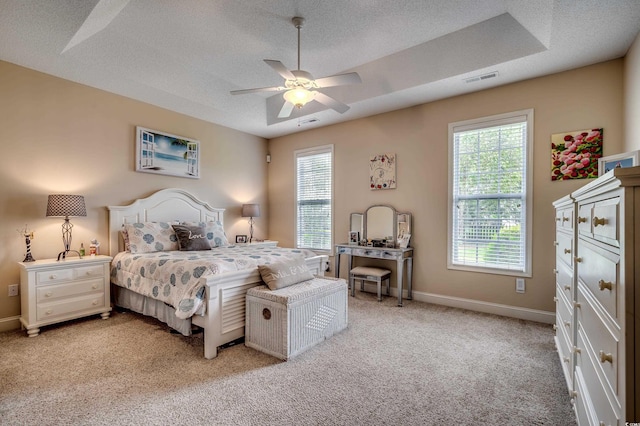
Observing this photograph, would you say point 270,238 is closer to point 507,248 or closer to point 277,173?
point 277,173

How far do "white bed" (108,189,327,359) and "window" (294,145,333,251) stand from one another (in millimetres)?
1464

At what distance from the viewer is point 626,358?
914 mm

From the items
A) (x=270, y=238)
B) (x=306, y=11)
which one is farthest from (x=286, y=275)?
(x=270, y=238)

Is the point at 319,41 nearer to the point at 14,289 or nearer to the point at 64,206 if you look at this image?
the point at 64,206

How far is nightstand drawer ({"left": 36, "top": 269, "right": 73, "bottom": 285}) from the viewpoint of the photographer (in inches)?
120

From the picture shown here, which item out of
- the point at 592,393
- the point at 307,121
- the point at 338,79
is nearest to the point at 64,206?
the point at 338,79

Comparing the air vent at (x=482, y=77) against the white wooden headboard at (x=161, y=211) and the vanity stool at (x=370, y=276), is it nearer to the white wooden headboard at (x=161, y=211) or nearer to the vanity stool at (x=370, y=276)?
the vanity stool at (x=370, y=276)

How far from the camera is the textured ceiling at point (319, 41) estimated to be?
2590 millimetres

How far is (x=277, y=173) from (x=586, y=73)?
4.66 m

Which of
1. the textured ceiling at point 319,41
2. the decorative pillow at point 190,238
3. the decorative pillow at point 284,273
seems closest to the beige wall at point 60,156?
the textured ceiling at point 319,41

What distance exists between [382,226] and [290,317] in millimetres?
2508

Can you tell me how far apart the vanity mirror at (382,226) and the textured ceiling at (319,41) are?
1.57 m

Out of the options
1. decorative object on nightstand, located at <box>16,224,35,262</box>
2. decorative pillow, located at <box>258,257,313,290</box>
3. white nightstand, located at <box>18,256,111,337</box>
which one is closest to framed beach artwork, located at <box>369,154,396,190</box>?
decorative pillow, located at <box>258,257,313,290</box>

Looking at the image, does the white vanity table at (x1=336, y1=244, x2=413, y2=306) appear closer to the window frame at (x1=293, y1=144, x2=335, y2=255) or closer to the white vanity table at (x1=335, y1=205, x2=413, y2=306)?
the white vanity table at (x1=335, y1=205, x2=413, y2=306)
